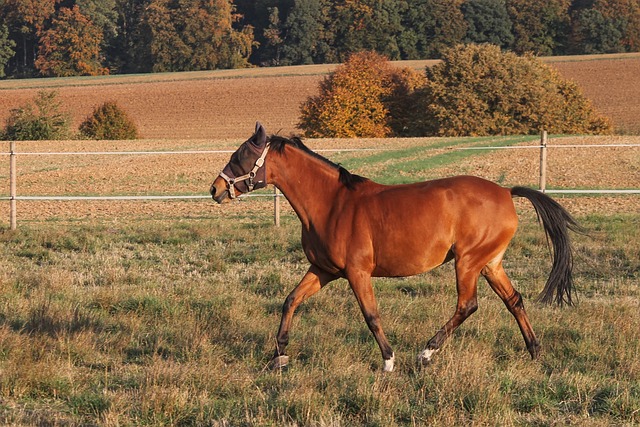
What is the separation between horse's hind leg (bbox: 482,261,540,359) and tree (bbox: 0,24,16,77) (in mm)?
79897

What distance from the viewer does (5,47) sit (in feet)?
271

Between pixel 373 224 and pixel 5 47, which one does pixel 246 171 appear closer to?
pixel 373 224

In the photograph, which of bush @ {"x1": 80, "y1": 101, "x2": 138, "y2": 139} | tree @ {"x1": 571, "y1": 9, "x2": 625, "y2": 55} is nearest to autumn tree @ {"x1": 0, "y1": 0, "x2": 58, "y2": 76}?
bush @ {"x1": 80, "y1": 101, "x2": 138, "y2": 139}

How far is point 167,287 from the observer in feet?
32.0

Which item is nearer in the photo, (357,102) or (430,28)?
(357,102)

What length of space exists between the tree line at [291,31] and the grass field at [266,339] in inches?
2639

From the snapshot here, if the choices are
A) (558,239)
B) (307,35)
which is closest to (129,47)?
(307,35)

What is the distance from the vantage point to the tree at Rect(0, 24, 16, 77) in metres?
80.4

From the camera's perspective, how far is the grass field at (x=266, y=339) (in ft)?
17.9

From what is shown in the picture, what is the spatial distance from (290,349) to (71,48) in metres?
78.6

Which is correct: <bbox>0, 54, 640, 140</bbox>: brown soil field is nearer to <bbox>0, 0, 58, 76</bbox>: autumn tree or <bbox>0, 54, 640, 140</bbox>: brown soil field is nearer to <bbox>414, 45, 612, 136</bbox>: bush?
<bbox>0, 0, 58, 76</bbox>: autumn tree

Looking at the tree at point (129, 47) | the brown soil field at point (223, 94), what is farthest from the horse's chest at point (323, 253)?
the tree at point (129, 47)

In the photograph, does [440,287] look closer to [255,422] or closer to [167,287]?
[167,287]

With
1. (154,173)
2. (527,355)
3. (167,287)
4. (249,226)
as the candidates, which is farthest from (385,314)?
(154,173)
